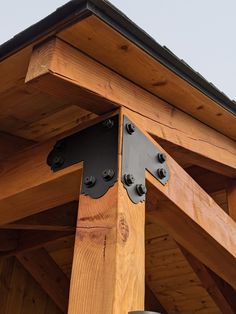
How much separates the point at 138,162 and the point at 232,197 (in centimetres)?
101

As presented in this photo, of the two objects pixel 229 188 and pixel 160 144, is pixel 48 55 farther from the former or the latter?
pixel 229 188

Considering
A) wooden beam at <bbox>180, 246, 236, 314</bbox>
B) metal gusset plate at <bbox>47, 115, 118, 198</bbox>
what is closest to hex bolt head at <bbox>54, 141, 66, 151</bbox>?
metal gusset plate at <bbox>47, 115, 118, 198</bbox>

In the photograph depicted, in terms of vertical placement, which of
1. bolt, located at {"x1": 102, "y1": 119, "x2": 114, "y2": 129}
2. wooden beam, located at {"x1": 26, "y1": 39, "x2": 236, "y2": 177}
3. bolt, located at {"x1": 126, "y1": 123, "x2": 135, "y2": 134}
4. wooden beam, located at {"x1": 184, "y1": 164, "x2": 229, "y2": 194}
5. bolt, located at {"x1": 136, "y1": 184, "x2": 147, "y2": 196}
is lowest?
bolt, located at {"x1": 136, "y1": 184, "x2": 147, "y2": 196}

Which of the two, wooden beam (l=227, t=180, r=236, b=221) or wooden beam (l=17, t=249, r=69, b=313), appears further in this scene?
wooden beam (l=17, t=249, r=69, b=313)

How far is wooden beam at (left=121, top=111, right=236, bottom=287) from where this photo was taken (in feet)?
5.56

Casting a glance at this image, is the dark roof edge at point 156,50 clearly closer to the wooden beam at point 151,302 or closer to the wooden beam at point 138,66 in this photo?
the wooden beam at point 138,66

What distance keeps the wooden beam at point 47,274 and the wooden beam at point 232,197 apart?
73.9 inches

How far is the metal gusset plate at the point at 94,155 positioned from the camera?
4.70 feet

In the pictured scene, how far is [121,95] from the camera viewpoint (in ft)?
5.31

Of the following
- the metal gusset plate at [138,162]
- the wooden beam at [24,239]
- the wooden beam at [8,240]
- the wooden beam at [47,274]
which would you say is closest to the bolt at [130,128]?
the metal gusset plate at [138,162]

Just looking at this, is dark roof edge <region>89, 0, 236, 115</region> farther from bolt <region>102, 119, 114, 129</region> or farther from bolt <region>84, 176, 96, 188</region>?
bolt <region>84, 176, 96, 188</region>

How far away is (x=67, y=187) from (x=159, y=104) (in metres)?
0.49

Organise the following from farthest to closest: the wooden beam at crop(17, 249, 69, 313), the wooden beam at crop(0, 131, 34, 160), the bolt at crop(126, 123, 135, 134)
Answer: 1. the wooden beam at crop(17, 249, 69, 313)
2. the wooden beam at crop(0, 131, 34, 160)
3. the bolt at crop(126, 123, 135, 134)

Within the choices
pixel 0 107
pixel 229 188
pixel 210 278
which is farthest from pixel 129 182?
pixel 210 278
